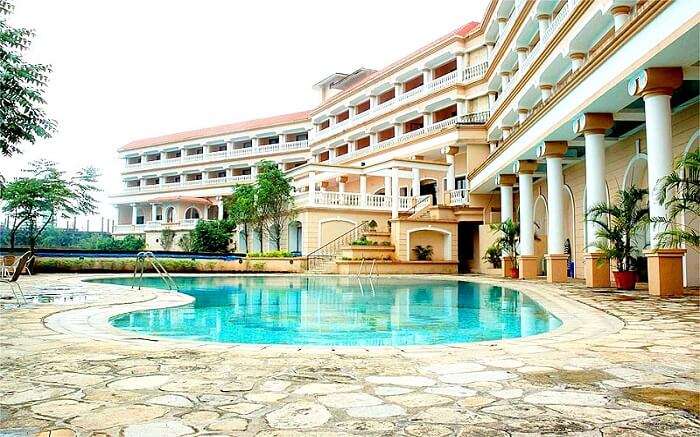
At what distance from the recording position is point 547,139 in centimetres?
1505

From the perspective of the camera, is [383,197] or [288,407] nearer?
[288,407]

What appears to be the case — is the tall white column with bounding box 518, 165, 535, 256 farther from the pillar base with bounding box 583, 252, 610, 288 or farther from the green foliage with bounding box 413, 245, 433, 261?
the green foliage with bounding box 413, 245, 433, 261

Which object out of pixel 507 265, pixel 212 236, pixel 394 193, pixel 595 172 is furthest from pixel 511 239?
pixel 212 236

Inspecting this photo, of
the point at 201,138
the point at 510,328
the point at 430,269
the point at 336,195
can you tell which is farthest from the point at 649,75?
the point at 201,138

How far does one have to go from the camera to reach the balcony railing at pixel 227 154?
149ft

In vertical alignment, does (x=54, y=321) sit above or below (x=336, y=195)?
below

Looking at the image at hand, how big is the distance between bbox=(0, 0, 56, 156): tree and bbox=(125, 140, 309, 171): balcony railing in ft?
116

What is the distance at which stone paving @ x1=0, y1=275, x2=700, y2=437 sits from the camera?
272cm

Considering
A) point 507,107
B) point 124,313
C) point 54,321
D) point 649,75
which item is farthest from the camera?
point 507,107

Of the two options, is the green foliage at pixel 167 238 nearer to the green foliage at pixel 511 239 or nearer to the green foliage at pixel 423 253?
Result: the green foliage at pixel 423 253

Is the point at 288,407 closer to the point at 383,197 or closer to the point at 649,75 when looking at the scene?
the point at 649,75

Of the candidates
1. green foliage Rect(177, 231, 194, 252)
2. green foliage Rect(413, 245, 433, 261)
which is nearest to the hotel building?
green foliage Rect(413, 245, 433, 261)

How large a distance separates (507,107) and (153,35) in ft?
61.5

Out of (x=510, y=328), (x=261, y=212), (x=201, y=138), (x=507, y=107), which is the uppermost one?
(x=201, y=138)
